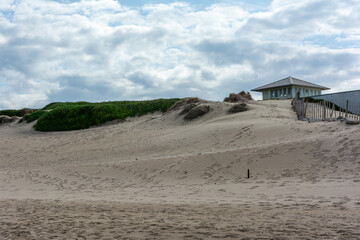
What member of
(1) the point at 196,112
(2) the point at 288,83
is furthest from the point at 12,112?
(2) the point at 288,83

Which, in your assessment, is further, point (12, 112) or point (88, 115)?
point (12, 112)

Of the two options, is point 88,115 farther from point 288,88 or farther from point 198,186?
point 198,186

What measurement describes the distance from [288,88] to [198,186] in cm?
2835

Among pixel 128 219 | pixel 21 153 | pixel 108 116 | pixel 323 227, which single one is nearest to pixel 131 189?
pixel 128 219

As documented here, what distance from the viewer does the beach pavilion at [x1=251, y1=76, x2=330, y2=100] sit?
112 ft

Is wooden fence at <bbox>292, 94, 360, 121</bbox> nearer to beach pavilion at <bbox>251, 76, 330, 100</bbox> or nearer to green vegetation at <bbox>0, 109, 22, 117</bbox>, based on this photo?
beach pavilion at <bbox>251, 76, 330, 100</bbox>

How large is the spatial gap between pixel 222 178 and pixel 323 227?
5489 mm

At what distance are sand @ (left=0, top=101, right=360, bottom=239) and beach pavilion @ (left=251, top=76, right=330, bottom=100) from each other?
15.8 meters

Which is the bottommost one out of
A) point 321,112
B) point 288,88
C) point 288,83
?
point 321,112

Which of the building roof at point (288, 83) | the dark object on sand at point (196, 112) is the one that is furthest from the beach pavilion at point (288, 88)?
the dark object on sand at point (196, 112)

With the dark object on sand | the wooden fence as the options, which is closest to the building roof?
the wooden fence

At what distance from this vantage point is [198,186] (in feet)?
29.7

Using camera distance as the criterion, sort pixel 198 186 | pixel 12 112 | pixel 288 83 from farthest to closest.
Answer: pixel 12 112
pixel 288 83
pixel 198 186

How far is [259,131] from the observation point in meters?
14.3
